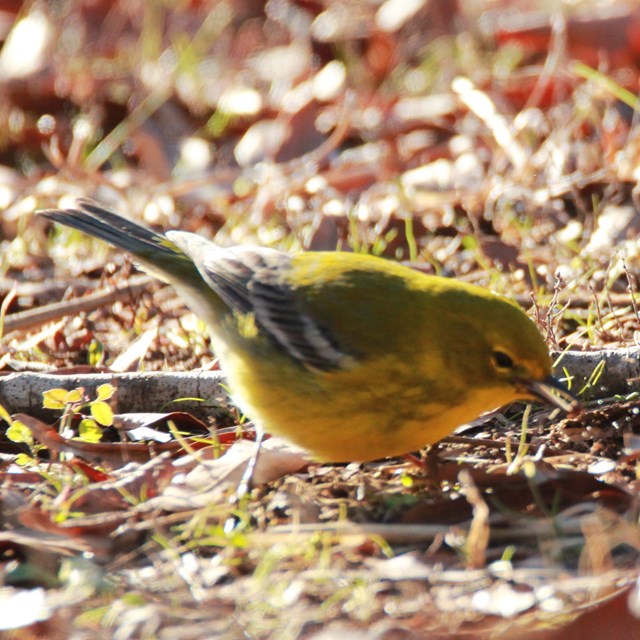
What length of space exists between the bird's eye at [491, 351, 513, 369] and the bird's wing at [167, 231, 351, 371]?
1.64 feet

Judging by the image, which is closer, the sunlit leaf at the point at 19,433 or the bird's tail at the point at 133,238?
the sunlit leaf at the point at 19,433

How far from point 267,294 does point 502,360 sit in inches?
41.3

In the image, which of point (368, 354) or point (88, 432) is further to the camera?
point (88, 432)

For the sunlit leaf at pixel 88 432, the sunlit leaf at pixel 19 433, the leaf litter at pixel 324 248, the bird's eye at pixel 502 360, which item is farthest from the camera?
the sunlit leaf at pixel 88 432

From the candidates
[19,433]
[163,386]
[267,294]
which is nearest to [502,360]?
[267,294]

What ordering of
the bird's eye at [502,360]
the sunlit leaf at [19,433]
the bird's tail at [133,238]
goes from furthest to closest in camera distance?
the bird's tail at [133,238], the sunlit leaf at [19,433], the bird's eye at [502,360]

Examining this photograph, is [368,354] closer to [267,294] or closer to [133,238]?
[267,294]

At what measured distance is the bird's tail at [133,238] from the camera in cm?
478

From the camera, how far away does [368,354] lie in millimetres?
3801

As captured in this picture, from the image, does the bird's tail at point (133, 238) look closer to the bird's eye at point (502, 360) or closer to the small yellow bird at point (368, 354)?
the small yellow bird at point (368, 354)

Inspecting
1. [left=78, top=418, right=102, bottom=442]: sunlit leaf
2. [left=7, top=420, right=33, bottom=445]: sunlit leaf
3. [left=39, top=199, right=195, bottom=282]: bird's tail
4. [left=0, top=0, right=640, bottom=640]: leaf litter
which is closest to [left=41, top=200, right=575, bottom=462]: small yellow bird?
[left=0, top=0, right=640, bottom=640]: leaf litter

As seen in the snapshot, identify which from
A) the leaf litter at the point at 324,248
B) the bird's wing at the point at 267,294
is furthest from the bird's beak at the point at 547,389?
the bird's wing at the point at 267,294

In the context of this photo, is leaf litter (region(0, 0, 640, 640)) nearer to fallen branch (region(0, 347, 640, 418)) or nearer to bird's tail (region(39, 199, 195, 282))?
fallen branch (region(0, 347, 640, 418))

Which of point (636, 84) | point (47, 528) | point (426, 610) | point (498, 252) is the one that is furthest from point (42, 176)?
point (426, 610)
